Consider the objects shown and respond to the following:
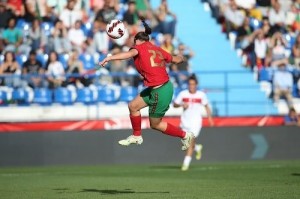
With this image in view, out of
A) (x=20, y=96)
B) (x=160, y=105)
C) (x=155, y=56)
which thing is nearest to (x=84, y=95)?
(x=20, y=96)

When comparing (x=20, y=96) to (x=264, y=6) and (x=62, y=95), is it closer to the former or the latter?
(x=62, y=95)

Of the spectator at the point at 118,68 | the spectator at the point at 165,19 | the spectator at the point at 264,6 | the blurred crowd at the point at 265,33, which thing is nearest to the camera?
the spectator at the point at 118,68

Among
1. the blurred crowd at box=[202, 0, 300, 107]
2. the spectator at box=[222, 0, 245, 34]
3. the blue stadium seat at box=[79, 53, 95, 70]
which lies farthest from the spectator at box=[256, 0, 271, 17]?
the blue stadium seat at box=[79, 53, 95, 70]

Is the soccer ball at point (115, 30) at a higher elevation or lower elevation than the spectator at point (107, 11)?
higher

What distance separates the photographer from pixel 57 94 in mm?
24453

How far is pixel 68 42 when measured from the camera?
1019 inches

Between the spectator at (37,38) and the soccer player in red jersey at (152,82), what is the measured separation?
11.1m

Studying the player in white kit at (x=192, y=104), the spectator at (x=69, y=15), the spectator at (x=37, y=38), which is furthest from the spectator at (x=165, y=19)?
the player in white kit at (x=192, y=104)

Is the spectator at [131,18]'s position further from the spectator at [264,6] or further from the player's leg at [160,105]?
the player's leg at [160,105]

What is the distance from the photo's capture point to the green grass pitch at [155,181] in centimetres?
1387

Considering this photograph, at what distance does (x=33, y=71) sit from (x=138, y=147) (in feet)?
11.9

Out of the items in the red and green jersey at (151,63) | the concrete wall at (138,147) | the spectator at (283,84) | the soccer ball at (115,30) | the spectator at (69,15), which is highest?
the soccer ball at (115,30)

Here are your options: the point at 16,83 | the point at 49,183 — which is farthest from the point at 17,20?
the point at 49,183

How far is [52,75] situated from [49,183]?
775 centimetres
